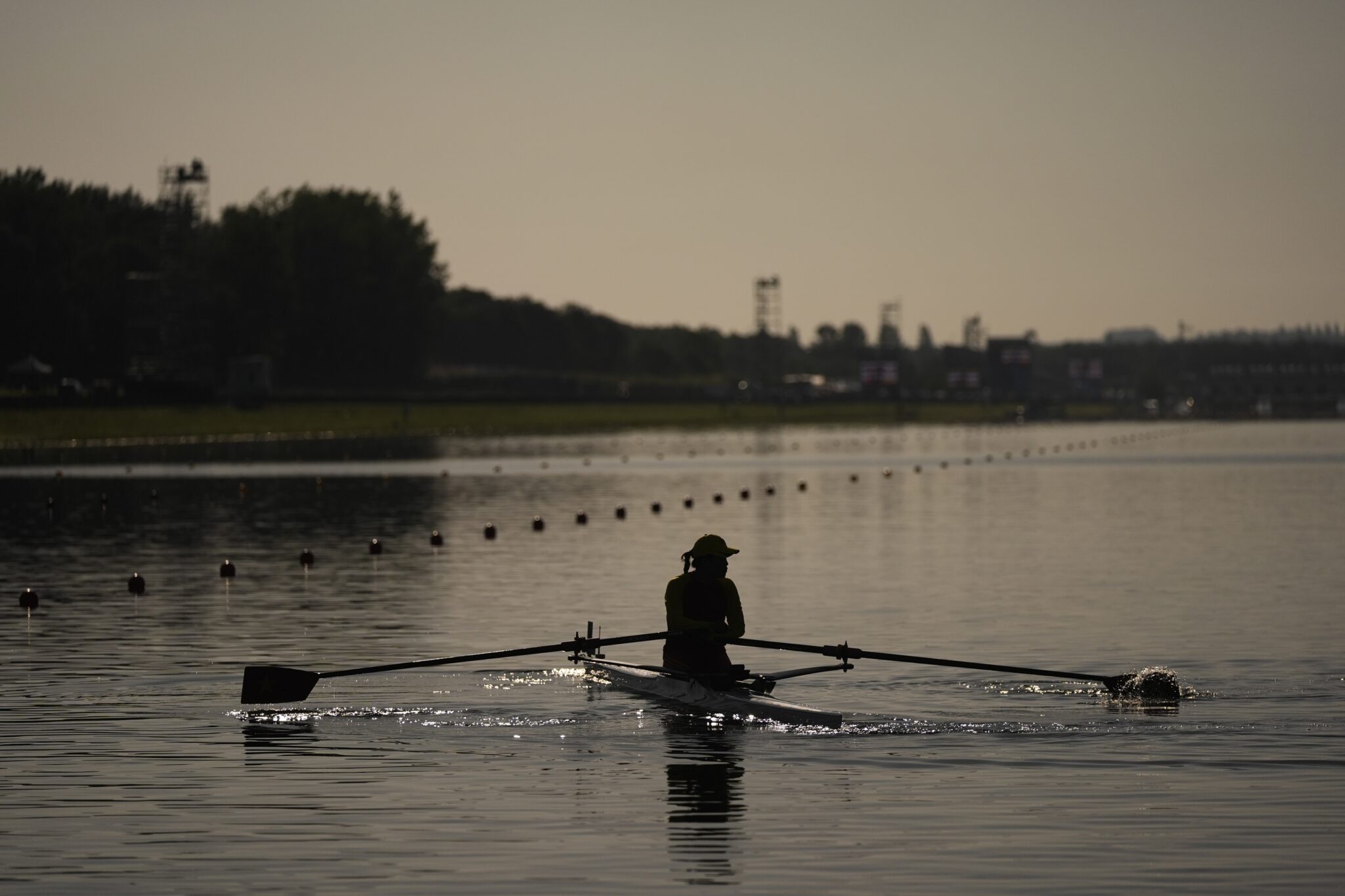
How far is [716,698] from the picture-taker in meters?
25.9

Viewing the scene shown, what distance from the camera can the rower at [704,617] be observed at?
26641 mm

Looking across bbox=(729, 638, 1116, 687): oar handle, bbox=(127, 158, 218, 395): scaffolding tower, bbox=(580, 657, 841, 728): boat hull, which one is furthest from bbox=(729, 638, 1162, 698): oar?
bbox=(127, 158, 218, 395): scaffolding tower

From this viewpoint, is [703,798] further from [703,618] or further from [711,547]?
[703,618]

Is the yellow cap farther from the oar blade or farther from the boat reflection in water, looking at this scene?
the oar blade

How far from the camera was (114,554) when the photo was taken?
2140 inches

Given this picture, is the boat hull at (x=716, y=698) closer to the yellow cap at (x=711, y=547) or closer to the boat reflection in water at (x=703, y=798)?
the boat reflection in water at (x=703, y=798)

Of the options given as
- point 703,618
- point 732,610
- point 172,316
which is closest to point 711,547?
point 732,610

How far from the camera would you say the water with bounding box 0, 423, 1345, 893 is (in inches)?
707

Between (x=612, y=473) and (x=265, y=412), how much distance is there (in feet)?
247

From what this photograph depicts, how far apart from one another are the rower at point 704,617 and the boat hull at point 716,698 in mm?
295

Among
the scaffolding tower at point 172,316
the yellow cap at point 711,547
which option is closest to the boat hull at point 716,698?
the yellow cap at point 711,547

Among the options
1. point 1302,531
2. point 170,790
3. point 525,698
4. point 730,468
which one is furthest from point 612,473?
point 170,790

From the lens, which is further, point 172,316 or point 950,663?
point 172,316

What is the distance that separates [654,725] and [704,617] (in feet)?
5.77
